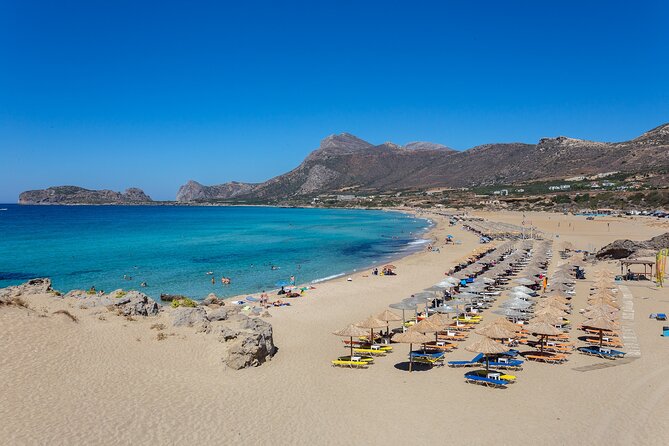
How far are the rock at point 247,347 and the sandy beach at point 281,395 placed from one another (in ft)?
0.96

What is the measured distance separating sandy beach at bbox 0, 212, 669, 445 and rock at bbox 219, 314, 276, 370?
0.96 feet

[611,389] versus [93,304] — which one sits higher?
[93,304]

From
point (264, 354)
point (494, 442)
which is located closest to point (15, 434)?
point (264, 354)

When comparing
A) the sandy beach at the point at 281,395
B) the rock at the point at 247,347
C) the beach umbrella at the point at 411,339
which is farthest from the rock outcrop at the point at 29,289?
the beach umbrella at the point at 411,339

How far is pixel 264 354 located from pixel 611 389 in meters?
10.0

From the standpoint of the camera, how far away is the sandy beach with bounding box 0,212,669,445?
10.1 meters

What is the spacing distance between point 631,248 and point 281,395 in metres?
29.9

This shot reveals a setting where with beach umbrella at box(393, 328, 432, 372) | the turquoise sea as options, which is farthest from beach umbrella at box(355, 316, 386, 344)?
the turquoise sea

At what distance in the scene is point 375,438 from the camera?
10117 millimetres

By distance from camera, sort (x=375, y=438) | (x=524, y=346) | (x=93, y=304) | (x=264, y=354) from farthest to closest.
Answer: (x=93, y=304)
(x=524, y=346)
(x=264, y=354)
(x=375, y=438)

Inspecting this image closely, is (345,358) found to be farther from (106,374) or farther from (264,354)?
(106,374)

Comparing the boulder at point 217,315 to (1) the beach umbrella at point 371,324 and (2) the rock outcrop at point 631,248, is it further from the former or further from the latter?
(2) the rock outcrop at point 631,248

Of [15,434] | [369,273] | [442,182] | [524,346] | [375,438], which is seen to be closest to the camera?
[15,434]

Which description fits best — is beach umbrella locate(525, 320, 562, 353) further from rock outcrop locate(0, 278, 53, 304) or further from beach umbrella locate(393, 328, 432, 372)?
rock outcrop locate(0, 278, 53, 304)
